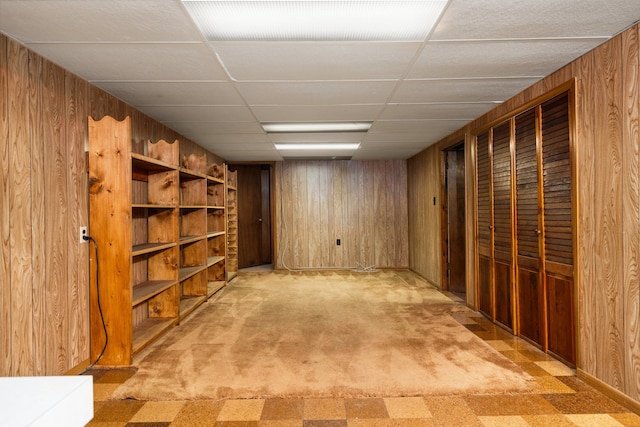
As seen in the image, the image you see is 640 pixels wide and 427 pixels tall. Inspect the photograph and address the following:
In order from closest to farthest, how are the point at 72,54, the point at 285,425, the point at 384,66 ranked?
1. the point at 285,425
2. the point at 72,54
3. the point at 384,66

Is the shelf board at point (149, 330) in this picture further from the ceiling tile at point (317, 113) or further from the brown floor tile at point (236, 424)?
the ceiling tile at point (317, 113)

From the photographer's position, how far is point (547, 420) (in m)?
1.98

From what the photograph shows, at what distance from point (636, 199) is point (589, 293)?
0.70 m

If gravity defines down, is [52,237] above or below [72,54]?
below

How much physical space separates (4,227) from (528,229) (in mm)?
3683

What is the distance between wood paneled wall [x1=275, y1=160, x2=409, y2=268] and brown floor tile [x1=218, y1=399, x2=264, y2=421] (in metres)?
5.02

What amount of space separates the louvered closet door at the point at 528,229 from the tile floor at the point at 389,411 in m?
0.77

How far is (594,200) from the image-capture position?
92.4 inches

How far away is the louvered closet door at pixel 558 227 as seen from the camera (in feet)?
8.59

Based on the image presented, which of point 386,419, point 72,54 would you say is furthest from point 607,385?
point 72,54

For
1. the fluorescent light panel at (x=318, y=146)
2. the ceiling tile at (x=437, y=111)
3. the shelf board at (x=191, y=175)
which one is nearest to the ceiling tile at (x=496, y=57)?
the ceiling tile at (x=437, y=111)

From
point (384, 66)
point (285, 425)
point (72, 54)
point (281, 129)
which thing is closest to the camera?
point (285, 425)

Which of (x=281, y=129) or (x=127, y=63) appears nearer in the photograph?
(x=127, y=63)

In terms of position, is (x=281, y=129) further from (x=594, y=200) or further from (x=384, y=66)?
(x=594, y=200)
